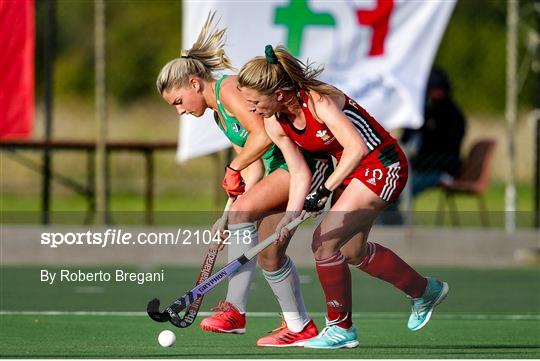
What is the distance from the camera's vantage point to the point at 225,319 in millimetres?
8570

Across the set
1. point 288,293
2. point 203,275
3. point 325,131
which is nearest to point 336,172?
point 325,131

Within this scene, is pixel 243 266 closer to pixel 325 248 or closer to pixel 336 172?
pixel 325 248

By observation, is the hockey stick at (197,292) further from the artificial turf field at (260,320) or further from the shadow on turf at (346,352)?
the shadow on turf at (346,352)

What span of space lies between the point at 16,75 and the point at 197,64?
5.42 meters

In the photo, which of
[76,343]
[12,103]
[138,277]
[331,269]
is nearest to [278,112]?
[331,269]

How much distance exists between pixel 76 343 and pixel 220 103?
1.67 meters

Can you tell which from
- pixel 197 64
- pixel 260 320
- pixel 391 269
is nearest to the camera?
pixel 197 64

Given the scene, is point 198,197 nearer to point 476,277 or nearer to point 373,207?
point 476,277

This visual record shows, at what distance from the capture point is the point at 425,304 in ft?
28.0

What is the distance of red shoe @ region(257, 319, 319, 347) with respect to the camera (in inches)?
334

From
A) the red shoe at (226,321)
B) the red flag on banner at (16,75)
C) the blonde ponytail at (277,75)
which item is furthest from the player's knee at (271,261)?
the red flag on banner at (16,75)

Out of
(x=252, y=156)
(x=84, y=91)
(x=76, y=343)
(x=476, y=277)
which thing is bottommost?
(x=84, y=91)

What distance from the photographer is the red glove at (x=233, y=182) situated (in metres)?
8.52

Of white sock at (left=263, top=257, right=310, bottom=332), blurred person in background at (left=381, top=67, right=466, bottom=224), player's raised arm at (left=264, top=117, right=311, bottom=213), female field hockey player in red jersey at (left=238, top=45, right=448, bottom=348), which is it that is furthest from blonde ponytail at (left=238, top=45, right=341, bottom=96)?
blurred person in background at (left=381, top=67, right=466, bottom=224)
